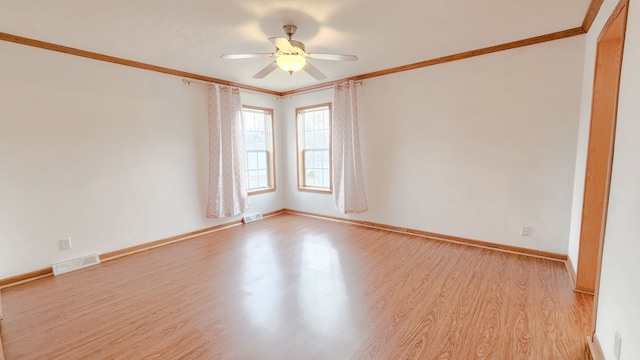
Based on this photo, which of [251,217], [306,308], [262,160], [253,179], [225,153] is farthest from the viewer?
[262,160]

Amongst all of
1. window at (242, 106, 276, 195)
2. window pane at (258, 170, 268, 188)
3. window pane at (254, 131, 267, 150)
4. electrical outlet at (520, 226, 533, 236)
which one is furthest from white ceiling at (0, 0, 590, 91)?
window pane at (258, 170, 268, 188)

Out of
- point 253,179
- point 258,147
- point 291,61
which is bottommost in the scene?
point 253,179

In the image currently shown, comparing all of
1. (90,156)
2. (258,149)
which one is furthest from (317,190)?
(90,156)

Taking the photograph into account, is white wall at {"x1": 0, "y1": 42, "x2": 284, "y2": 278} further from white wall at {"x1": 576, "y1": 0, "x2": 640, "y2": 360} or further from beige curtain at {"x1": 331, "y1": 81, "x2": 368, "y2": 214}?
white wall at {"x1": 576, "y1": 0, "x2": 640, "y2": 360}

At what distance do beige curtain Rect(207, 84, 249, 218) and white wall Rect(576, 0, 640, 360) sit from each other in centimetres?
426

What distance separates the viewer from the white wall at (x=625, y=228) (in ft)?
4.14

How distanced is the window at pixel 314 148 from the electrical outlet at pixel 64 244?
3447 millimetres

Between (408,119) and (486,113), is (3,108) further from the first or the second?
(486,113)

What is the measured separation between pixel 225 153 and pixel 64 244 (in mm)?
2214

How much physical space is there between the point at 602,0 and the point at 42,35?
4.83 m

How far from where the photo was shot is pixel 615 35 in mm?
2102

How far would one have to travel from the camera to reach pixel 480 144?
11.4 ft

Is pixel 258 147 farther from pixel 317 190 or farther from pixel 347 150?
pixel 347 150


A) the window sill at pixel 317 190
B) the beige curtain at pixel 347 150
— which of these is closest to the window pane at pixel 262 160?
the window sill at pixel 317 190
